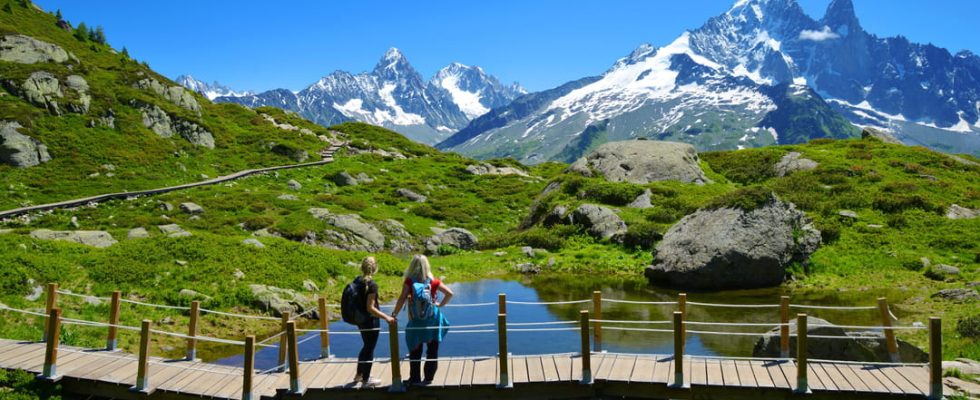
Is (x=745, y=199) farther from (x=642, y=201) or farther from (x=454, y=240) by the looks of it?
(x=454, y=240)

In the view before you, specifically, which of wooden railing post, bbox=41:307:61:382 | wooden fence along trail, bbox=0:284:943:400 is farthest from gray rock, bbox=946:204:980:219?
wooden railing post, bbox=41:307:61:382

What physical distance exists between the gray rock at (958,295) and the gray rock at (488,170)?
64411mm

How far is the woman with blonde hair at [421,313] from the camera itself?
14.5 metres

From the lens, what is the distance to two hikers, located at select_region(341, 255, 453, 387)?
573 inches

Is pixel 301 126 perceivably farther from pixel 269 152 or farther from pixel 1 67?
pixel 1 67

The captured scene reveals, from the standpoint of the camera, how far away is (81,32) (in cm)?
10475

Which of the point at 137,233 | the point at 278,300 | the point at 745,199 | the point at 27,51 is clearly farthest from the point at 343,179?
the point at 745,199

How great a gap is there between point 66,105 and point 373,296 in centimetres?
7047

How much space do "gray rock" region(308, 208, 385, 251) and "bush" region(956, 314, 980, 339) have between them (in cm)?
3614

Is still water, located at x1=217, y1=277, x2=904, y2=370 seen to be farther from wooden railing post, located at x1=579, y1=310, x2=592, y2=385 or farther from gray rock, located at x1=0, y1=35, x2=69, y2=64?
gray rock, located at x1=0, y1=35, x2=69, y2=64

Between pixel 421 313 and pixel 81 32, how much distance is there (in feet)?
383

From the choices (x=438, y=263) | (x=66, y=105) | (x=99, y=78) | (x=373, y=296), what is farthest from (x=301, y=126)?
(x=373, y=296)

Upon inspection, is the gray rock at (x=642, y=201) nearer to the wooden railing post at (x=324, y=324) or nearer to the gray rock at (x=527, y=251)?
the gray rock at (x=527, y=251)

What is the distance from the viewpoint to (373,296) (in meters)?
14.8
